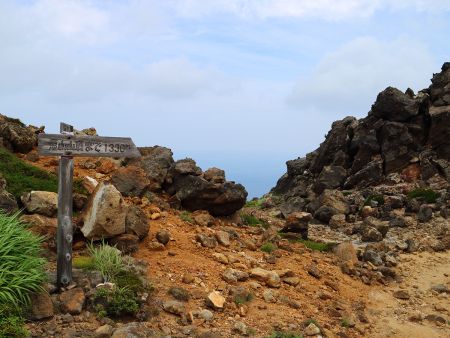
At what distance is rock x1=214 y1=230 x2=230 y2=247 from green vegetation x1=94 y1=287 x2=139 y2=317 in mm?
5759

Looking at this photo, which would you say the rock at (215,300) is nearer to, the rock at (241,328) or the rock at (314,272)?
the rock at (241,328)

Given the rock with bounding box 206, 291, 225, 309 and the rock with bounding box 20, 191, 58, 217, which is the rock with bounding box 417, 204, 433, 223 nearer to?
the rock with bounding box 206, 291, 225, 309

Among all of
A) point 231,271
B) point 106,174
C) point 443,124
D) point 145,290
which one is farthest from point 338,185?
point 145,290

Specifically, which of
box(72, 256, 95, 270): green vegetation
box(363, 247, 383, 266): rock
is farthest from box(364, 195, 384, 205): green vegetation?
box(72, 256, 95, 270): green vegetation

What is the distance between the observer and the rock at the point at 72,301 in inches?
380

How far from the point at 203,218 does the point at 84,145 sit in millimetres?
8032

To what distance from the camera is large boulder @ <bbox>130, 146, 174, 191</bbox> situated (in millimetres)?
19484

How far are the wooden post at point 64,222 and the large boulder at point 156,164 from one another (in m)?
8.72

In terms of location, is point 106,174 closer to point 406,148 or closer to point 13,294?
point 13,294

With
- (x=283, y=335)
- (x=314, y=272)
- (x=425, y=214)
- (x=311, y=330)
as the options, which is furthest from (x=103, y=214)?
(x=425, y=214)

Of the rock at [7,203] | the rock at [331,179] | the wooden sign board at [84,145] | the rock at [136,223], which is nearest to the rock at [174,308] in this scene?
the rock at [136,223]

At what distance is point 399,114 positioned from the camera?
4406 cm

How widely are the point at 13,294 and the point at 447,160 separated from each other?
38177mm

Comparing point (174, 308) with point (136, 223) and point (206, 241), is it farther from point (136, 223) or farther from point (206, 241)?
point (206, 241)
